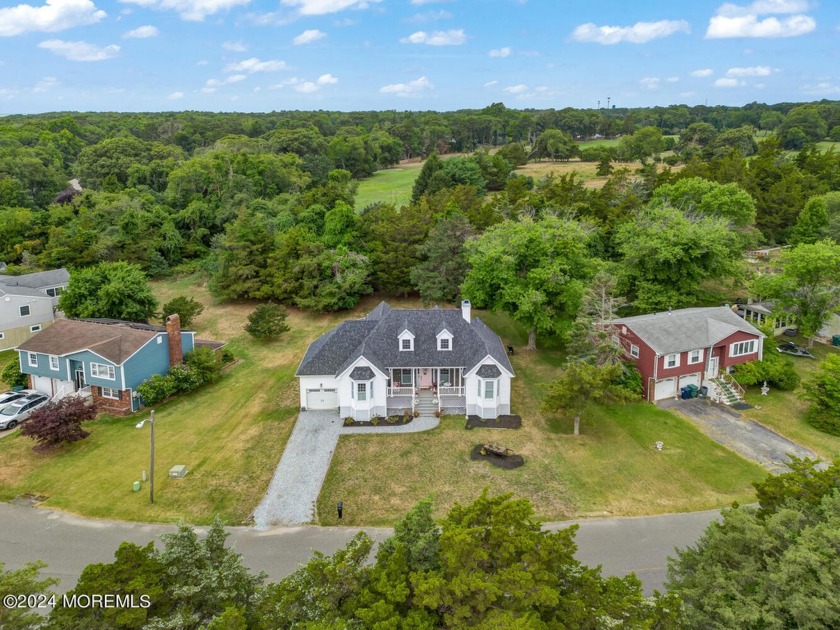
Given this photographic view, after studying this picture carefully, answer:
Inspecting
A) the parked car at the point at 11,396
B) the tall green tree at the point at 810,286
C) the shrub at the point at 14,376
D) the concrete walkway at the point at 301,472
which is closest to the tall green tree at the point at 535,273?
the tall green tree at the point at 810,286

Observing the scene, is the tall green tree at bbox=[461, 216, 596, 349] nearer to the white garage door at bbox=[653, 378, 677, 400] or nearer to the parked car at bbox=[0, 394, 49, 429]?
the white garage door at bbox=[653, 378, 677, 400]

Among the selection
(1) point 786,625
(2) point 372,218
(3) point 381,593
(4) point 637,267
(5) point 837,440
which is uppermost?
(2) point 372,218

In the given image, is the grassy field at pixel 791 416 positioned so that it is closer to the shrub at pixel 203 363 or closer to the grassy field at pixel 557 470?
the grassy field at pixel 557 470

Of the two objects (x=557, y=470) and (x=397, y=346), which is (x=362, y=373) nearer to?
(x=397, y=346)

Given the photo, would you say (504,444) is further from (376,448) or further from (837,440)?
(837,440)

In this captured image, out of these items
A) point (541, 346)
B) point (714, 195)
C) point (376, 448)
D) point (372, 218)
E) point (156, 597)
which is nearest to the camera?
point (156, 597)

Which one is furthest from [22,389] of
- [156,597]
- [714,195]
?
[714,195]

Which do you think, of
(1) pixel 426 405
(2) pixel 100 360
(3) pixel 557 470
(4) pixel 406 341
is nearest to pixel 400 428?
(1) pixel 426 405
